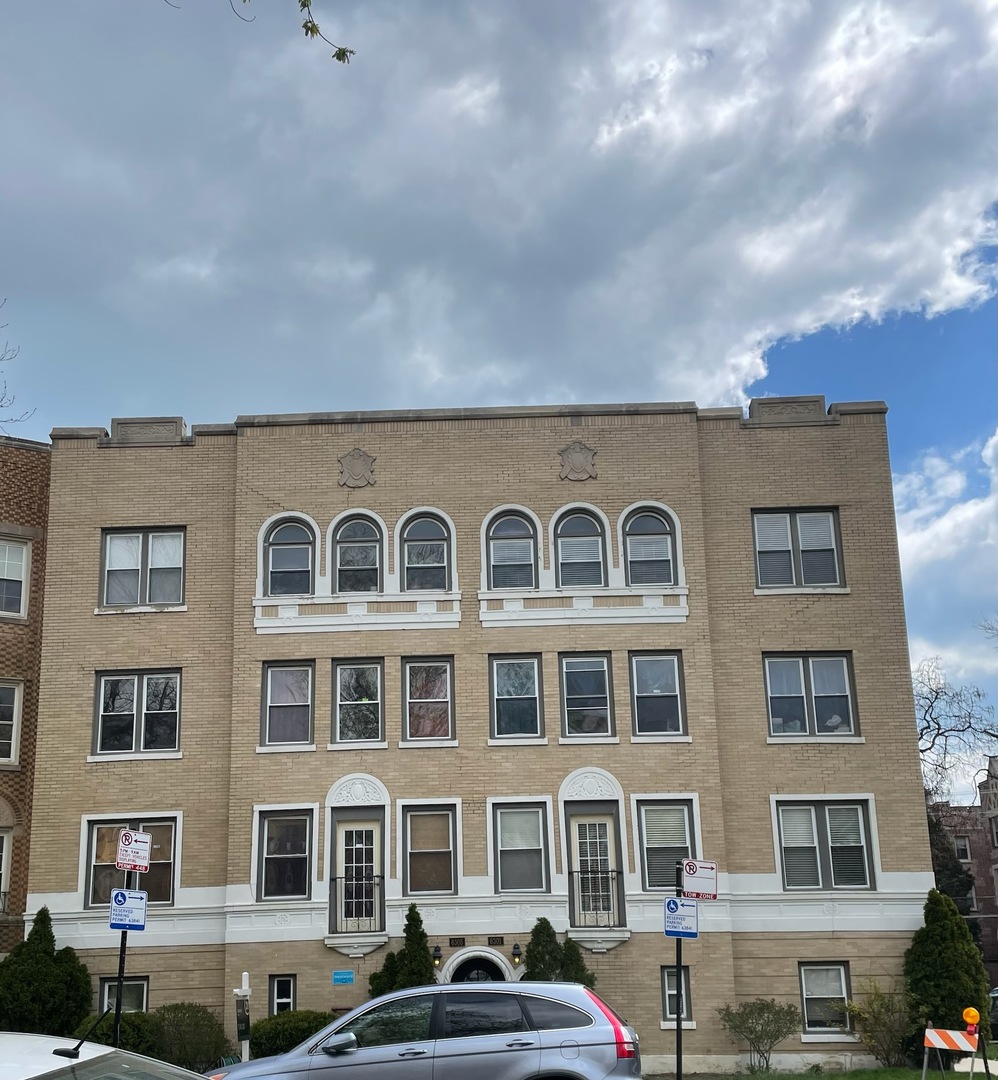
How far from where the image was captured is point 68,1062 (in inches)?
227

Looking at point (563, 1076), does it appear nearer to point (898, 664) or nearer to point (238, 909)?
point (238, 909)

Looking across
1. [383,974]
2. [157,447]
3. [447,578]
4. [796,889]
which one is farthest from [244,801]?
[796,889]

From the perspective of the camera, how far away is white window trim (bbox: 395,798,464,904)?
21.9 m

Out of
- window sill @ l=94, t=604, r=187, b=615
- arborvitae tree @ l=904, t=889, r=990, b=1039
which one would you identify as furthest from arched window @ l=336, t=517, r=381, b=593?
arborvitae tree @ l=904, t=889, r=990, b=1039

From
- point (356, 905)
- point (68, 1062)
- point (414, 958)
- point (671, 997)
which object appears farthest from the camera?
point (356, 905)

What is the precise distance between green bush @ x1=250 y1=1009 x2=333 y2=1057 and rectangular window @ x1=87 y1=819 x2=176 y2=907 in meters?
3.62

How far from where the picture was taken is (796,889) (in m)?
22.2

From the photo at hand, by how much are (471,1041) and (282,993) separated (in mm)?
10954

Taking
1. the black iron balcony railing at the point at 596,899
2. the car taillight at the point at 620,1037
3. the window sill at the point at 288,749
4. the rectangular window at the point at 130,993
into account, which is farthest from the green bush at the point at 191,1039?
the car taillight at the point at 620,1037

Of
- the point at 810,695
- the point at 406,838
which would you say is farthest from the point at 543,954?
the point at 810,695

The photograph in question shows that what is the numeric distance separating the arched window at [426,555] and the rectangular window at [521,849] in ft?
14.5

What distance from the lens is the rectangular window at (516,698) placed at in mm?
22844

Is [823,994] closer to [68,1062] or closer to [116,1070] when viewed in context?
[116,1070]

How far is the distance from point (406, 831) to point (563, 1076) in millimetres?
11182
